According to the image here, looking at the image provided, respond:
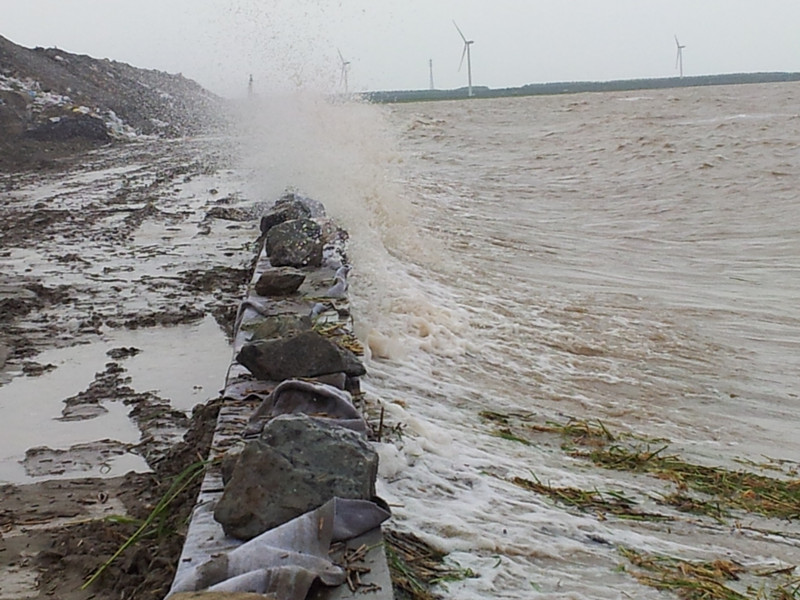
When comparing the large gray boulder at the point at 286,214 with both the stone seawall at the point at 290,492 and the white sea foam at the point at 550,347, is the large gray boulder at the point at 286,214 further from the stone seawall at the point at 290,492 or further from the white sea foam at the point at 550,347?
the stone seawall at the point at 290,492

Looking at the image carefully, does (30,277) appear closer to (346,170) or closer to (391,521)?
(391,521)

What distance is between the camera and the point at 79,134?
26516 mm

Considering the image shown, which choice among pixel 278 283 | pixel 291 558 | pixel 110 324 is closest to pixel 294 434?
pixel 291 558

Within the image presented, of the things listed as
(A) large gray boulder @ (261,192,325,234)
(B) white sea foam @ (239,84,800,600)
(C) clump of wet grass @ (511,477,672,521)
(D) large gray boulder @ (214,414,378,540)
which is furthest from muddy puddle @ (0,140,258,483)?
(C) clump of wet grass @ (511,477,672,521)

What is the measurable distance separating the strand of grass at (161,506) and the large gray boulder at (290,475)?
18.2 inches

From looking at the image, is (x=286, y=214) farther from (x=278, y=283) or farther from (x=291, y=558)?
(x=291, y=558)

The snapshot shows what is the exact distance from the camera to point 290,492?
8.31 feet

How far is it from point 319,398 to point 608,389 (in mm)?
2489

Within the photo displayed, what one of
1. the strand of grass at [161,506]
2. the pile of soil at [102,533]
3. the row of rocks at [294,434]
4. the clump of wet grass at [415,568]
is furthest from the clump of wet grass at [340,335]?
the clump of wet grass at [415,568]

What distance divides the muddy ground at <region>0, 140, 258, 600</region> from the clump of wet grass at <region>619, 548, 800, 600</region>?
1.56 m

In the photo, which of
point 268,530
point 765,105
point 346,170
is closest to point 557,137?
point 765,105

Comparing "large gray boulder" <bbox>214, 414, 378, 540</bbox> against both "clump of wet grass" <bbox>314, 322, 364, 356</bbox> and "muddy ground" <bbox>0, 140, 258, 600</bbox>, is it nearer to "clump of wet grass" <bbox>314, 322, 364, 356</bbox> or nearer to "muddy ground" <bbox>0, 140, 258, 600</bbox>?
"muddy ground" <bbox>0, 140, 258, 600</bbox>

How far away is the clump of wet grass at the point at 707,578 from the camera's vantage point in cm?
275

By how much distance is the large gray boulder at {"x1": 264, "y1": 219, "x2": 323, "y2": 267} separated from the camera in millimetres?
6148
